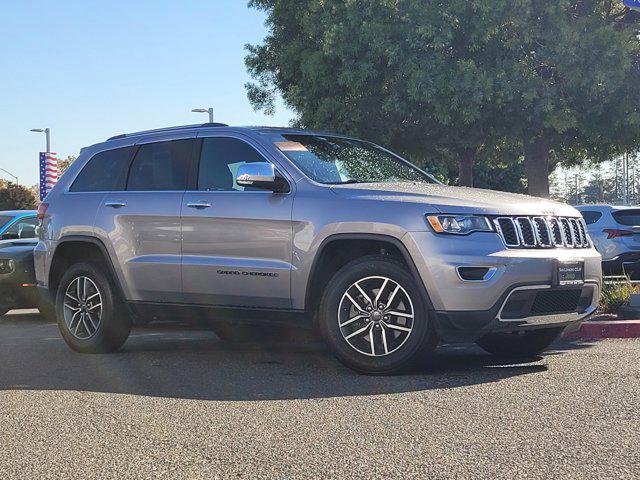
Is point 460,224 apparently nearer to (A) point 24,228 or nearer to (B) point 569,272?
(B) point 569,272

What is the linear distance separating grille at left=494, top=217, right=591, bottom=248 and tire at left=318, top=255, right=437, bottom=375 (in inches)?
28.5

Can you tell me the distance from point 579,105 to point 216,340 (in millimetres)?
10137

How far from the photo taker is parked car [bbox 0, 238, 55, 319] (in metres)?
11.9

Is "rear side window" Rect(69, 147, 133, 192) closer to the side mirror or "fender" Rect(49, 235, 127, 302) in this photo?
"fender" Rect(49, 235, 127, 302)

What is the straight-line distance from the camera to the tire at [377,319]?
20.1ft

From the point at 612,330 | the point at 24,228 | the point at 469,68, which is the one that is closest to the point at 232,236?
the point at 612,330

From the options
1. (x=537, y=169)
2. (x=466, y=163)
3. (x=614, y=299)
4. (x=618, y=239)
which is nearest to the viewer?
(x=614, y=299)

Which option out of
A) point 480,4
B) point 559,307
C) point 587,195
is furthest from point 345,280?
point 587,195

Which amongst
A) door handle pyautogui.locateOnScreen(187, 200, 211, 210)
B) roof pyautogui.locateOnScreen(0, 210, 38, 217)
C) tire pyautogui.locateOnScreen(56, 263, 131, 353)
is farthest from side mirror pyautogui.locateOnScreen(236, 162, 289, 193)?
roof pyautogui.locateOnScreen(0, 210, 38, 217)

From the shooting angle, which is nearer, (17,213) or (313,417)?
(313,417)

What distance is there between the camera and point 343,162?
7.22 metres

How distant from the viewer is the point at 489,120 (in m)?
17.1

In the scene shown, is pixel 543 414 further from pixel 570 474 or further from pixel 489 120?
pixel 489 120

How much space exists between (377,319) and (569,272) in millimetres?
1410
